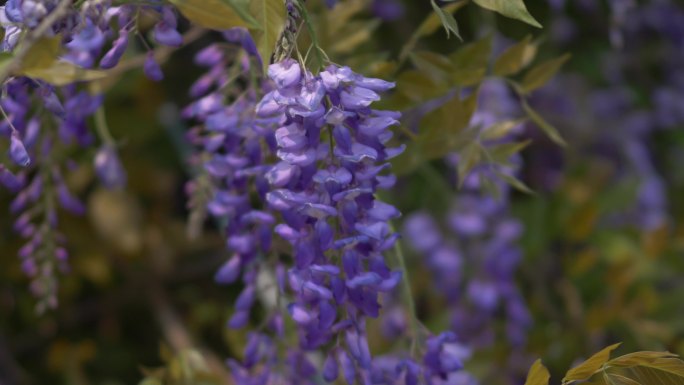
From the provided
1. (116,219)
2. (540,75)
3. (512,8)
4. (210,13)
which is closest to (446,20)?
(512,8)

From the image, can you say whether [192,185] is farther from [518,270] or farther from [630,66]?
[630,66]

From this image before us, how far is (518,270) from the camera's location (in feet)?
5.80

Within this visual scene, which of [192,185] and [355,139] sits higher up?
[355,139]

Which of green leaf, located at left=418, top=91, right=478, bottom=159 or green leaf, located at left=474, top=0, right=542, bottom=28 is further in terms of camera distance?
green leaf, located at left=418, top=91, right=478, bottom=159

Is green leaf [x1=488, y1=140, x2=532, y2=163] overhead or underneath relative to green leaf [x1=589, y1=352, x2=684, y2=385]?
overhead

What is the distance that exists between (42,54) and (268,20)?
6.7 inches

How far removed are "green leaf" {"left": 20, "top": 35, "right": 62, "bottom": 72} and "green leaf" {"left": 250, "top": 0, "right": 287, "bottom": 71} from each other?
15cm

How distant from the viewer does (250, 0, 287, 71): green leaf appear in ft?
2.25

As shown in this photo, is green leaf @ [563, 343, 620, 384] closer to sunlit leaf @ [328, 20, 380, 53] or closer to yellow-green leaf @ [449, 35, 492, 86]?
yellow-green leaf @ [449, 35, 492, 86]

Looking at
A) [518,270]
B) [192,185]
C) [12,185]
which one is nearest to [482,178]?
[192,185]

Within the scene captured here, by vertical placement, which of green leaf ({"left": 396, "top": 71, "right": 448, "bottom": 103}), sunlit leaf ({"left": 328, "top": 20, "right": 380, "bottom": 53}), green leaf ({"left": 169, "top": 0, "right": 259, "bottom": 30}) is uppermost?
green leaf ({"left": 169, "top": 0, "right": 259, "bottom": 30})

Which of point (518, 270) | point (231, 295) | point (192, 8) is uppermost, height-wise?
point (192, 8)

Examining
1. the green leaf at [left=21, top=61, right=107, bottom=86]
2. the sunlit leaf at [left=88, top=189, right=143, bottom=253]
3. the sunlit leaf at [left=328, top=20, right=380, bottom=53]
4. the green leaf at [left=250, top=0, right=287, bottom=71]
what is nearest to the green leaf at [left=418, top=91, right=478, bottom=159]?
the sunlit leaf at [left=328, top=20, right=380, bottom=53]

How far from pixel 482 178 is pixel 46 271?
0.49 m
